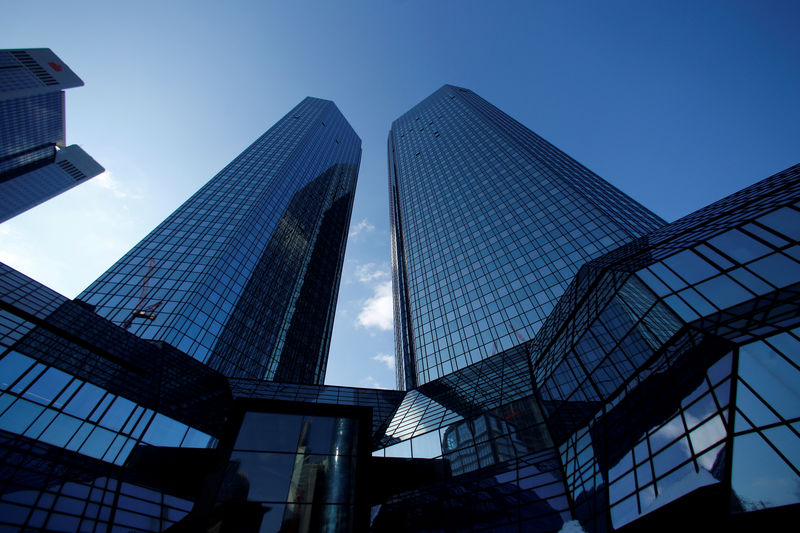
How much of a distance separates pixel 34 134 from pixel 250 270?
5964 inches

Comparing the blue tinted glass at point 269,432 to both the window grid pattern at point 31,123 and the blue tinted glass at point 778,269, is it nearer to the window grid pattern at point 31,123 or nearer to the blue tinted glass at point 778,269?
the blue tinted glass at point 778,269

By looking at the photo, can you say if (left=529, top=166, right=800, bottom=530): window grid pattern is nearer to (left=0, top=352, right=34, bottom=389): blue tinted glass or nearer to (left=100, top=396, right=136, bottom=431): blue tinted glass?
(left=100, top=396, right=136, bottom=431): blue tinted glass

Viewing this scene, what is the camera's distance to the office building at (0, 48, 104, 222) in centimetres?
13375

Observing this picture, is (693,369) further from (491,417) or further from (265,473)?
(265,473)

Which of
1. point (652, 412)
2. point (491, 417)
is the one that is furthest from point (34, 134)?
point (652, 412)

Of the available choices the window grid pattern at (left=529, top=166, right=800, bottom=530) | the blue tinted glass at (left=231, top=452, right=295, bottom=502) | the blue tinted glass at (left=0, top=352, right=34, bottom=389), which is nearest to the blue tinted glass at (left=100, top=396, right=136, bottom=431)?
the blue tinted glass at (left=0, top=352, right=34, bottom=389)

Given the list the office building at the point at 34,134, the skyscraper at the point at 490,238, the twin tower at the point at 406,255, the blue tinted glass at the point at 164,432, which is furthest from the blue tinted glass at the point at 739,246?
the office building at the point at 34,134

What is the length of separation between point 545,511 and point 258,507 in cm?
1775

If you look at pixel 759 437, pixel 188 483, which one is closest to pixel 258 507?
pixel 188 483

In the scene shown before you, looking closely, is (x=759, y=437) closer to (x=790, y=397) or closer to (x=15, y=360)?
(x=790, y=397)

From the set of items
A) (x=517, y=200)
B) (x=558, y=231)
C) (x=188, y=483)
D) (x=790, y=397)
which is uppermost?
(x=517, y=200)

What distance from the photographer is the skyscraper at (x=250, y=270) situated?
58.4 meters

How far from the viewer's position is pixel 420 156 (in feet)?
393

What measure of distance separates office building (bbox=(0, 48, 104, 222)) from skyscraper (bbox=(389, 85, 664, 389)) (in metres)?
149
